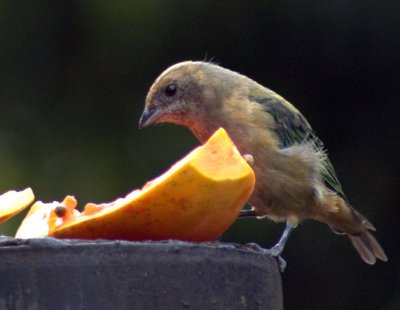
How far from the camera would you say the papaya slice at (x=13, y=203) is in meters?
3.15

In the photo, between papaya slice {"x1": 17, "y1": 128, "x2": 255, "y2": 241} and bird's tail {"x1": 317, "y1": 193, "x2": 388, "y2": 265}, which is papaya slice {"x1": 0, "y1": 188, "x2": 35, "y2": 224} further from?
bird's tail {"x1": 317, "y1": 193, "x2": 388, "y2": 265}

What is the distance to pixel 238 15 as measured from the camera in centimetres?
791

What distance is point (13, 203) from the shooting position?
10.6 ft

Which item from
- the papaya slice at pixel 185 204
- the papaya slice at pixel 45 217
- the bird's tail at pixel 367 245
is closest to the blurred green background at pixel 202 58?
the bird's tail at pixel 367 245

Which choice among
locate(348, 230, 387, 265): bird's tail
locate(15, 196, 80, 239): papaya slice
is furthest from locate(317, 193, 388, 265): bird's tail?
locate(15, 196, 80, 239): papaya slice

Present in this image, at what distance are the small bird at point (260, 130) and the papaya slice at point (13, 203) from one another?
84.3 inches

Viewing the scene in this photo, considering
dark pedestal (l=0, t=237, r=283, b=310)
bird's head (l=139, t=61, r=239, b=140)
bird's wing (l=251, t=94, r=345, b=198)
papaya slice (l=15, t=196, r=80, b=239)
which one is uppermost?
dark pedestal (l=0, t=237, r=283, b=310)

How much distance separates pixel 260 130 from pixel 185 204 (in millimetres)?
2707

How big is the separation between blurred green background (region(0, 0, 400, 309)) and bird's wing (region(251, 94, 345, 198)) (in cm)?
135

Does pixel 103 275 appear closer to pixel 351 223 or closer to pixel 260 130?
pixel 260 130

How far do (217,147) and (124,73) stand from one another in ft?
16.8

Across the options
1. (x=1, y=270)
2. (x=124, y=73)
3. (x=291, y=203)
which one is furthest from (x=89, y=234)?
(x=124, y=73)

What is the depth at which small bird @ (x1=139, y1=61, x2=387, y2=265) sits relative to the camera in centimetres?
548

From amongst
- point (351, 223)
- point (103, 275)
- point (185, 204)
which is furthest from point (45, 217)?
point (351, 223)
